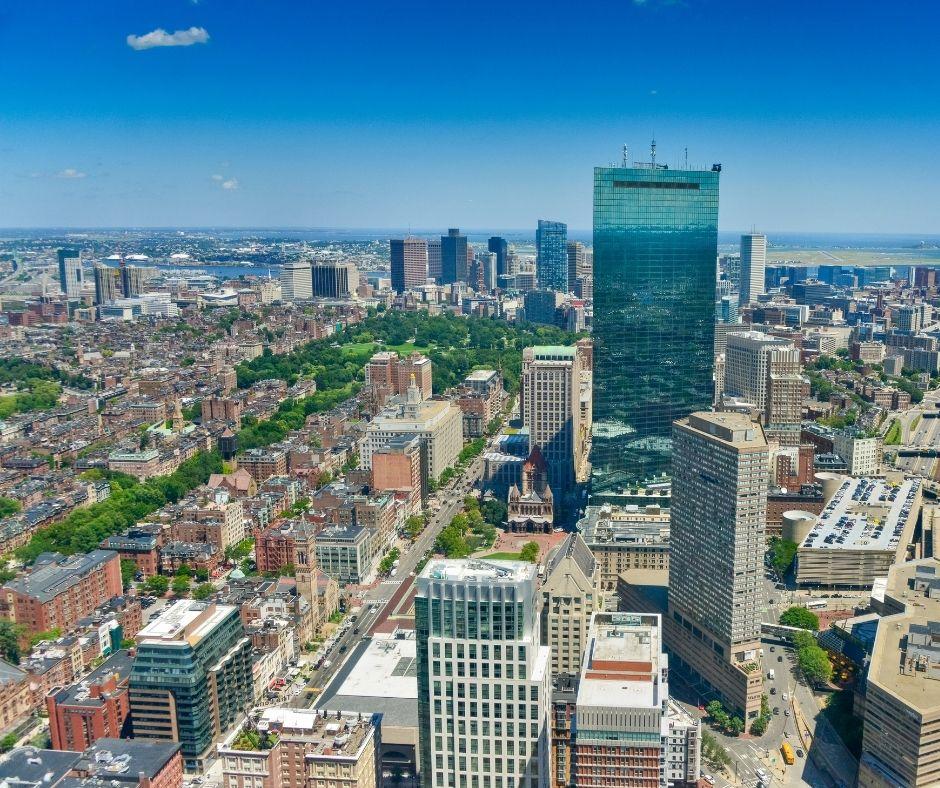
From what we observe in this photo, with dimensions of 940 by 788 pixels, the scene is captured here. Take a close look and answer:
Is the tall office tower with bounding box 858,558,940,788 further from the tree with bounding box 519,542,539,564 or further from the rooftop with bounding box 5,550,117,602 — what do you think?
the rooftop with bounding box 5,550,117,602

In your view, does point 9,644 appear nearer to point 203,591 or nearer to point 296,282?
point 203,591

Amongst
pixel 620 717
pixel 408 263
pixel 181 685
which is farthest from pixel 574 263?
pixel 620 717

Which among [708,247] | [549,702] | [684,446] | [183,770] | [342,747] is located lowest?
[183,770]

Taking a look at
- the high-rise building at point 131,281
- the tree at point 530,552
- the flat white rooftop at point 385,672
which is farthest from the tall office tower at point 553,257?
the flat white rooftop at point 385,672

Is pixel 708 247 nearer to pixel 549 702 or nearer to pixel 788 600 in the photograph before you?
pixel 788 600

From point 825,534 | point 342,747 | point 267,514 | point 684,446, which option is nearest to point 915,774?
point 684,446
